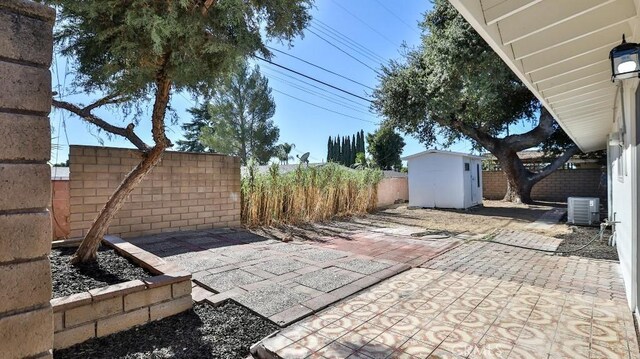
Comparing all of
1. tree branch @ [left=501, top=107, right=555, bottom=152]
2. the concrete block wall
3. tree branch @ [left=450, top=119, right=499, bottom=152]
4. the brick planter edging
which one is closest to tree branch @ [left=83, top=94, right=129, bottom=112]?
the brick planter edging

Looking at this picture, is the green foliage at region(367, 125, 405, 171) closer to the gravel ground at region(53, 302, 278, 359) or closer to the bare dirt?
the bare dirt

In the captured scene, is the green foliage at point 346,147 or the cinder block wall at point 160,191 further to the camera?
the green foliage at point 346,147

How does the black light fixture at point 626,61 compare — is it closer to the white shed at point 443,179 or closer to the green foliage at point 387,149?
the white shed at point 443,179

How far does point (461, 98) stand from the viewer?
40.2 ft

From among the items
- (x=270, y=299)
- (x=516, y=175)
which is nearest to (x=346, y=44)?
(x=516, y=175)

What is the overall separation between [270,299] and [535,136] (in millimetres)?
14879

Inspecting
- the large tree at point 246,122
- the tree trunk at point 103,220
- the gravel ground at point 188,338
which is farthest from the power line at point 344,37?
the large tree at point 246,122

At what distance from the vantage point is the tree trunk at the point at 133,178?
299 centimetres

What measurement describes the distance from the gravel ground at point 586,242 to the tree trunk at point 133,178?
20.0ft

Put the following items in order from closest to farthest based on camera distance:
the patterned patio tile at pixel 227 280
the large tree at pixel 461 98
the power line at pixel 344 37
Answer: the patterned patio tile at pixel 227 280 < the large tree at pixel 461 98 < the power line at pixel 344 37

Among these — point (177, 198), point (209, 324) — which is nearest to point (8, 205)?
point (209, 324)

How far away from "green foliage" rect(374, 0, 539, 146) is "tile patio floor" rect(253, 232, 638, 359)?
8002 millimetres

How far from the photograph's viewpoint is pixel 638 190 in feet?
8.39

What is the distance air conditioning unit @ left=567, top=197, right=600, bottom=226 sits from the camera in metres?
8.10
